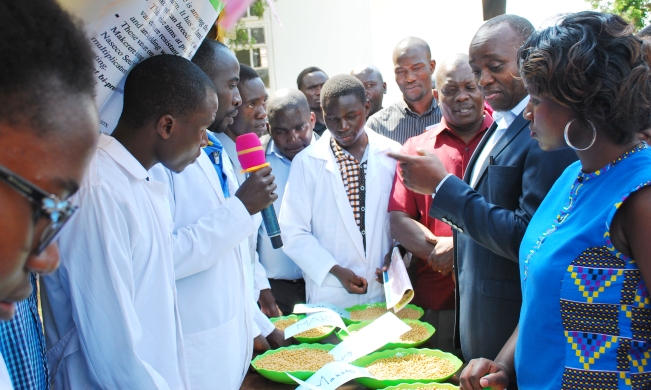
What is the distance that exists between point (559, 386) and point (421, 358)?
866mm

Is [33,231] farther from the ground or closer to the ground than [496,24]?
closer to the ground

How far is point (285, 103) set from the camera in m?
3.84

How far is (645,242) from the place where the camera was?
52.3 inches

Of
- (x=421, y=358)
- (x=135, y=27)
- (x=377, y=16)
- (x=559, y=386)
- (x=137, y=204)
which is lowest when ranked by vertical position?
(x=421, y=358)

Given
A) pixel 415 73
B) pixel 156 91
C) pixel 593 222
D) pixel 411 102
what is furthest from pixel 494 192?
pixel 415 73

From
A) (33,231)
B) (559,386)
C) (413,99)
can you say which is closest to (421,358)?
(559,386)

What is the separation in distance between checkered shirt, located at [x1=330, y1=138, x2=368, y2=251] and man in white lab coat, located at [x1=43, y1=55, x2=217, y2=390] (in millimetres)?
1660

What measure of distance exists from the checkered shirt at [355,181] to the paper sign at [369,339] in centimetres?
95

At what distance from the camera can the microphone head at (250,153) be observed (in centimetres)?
233

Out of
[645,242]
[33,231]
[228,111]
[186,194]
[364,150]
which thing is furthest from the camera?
[364,150]

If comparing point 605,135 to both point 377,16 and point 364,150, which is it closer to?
point 364,150

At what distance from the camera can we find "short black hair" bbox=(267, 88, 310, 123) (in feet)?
12.6

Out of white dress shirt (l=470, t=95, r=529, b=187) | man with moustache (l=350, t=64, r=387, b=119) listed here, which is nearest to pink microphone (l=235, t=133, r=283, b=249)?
white dress shirt (l=470, t=95, r=529, b=187)

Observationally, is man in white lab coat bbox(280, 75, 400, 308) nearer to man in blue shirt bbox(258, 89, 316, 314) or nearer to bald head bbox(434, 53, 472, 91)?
man in blue shirt bbox(258, 89, 316, 314)
